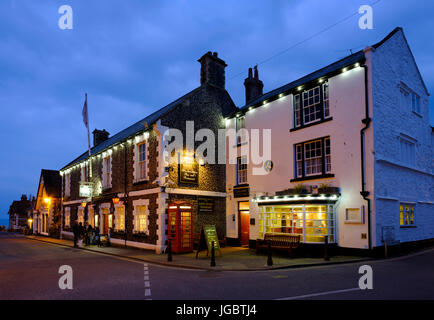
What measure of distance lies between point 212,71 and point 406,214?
47.6 feet

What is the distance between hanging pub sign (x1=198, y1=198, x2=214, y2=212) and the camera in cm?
1975

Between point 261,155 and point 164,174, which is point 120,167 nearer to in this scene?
point 164,174

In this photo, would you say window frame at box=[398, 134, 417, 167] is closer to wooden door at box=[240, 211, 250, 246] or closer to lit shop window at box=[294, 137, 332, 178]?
lit shop window at box=[294, 137, 332, 178]

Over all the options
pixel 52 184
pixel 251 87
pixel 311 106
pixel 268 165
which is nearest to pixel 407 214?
pixel 311 106

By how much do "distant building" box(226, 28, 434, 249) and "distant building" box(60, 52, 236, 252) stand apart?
269 cm

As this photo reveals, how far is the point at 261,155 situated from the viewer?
19469 millimetres

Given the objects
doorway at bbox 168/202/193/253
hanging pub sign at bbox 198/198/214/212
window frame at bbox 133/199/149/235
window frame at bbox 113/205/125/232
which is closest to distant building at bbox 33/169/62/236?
window frame at bbox 113/205/125/232

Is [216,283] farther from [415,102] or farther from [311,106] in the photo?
[415,102]

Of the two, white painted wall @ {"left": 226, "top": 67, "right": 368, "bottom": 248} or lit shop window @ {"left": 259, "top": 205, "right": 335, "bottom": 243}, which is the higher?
white painted wall @ {"left": 226, "top": 67, "right": 368, "bottom": 248}

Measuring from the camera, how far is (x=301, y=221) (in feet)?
52.1
